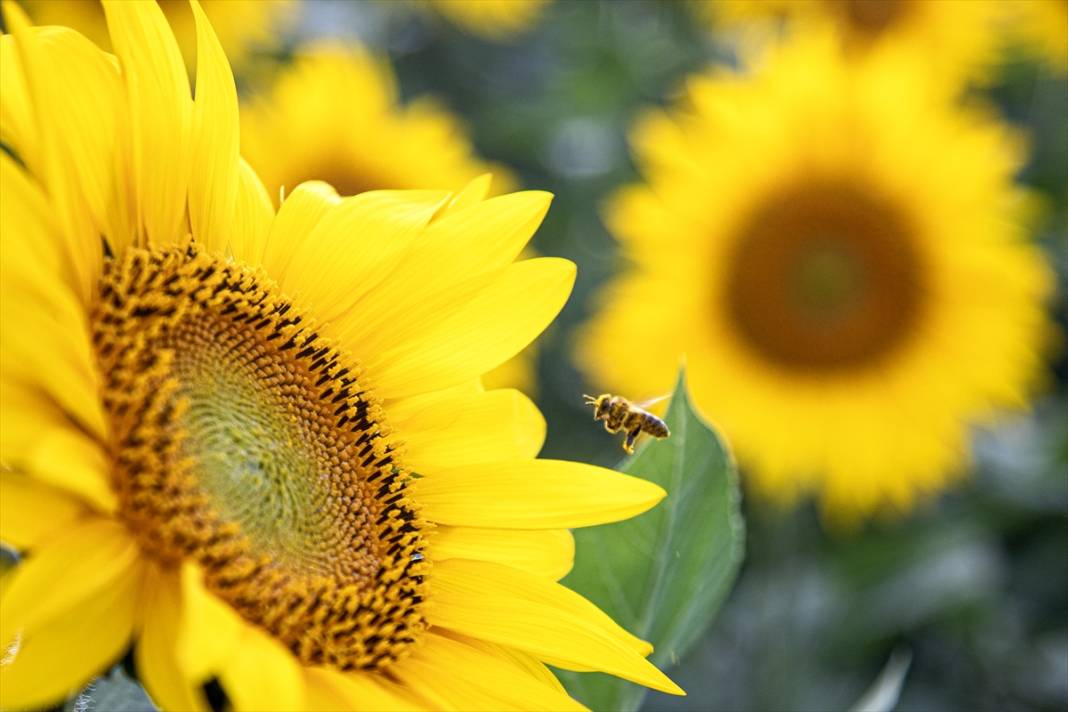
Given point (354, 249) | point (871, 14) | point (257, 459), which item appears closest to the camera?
point (257, 459)

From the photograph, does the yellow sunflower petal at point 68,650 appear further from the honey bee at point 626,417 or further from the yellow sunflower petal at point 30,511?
the honey bee at point 626,417

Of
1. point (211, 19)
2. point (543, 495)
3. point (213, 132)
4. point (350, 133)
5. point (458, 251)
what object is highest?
point (213, 132)

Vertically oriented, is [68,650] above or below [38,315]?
below

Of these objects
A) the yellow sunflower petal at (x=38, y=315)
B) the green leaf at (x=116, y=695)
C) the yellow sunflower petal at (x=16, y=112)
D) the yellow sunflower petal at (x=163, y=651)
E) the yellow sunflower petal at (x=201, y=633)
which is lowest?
the green leaf at (x=116, y=695)

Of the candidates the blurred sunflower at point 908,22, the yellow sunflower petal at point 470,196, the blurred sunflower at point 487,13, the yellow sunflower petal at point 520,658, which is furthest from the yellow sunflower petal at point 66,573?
the blurred sunflower at point 487,13

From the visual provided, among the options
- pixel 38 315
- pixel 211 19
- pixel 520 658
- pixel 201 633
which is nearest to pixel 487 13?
pixel 211 19

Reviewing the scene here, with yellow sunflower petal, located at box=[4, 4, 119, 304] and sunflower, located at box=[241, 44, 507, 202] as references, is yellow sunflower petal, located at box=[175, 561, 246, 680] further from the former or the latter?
sunflower, located at box=[241, 44, 507, 202]

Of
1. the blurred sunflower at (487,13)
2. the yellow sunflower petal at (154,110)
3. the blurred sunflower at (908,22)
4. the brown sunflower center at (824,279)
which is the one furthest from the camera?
the blurred sunflower at (487,13)

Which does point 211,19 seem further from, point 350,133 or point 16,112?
point 16,112
